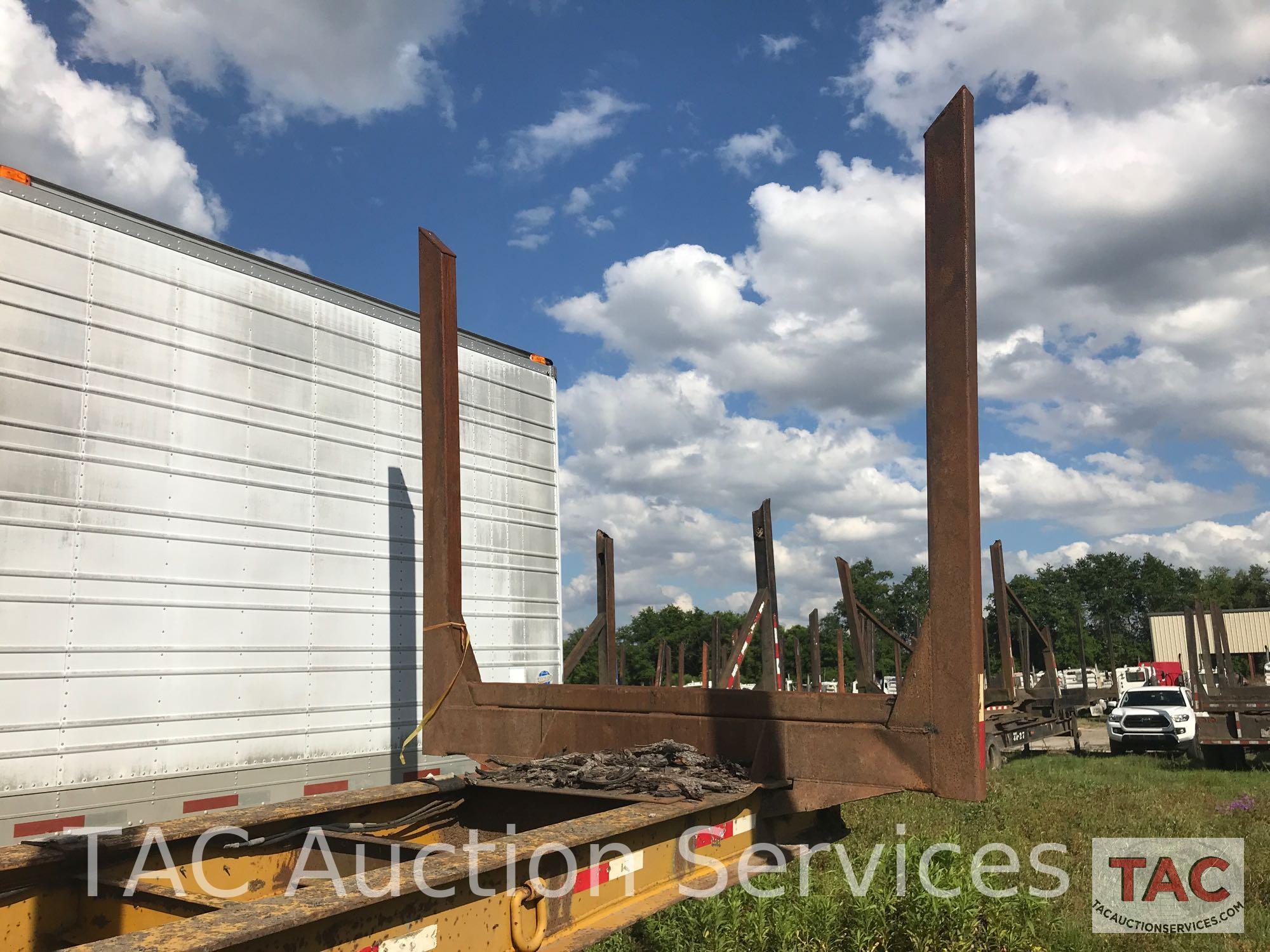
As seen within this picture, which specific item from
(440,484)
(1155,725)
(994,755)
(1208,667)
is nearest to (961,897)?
(440,484)

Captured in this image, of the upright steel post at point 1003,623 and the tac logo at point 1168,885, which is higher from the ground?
the upright steel post at point 1003,623

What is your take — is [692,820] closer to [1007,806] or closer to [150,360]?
[150,360]

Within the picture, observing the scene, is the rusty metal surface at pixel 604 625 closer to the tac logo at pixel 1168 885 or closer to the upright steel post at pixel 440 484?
the upright steel post at pixel 440 484

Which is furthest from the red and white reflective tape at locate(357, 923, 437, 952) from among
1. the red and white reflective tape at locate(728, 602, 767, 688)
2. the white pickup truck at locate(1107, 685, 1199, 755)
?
the white pickup truck at locate(1107, 685, 1199, 755)

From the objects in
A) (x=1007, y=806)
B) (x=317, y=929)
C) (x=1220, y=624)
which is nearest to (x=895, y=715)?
(x=317, y=929)

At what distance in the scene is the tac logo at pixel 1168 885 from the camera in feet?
18.3

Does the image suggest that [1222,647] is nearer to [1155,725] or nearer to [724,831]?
[1155,725]

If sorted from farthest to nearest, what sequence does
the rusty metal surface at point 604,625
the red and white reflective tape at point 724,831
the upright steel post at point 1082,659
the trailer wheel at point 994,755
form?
the upright steel post at point 1082,659 → the trailer wheel at point 994,755 → the rusty metal surface at point 604,625 → the red and white reflective tape at point 724,831

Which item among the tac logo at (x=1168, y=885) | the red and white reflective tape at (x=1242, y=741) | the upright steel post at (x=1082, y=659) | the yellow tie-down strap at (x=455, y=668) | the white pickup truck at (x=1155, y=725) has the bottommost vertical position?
the white pickup truck at (x=1155, y=725)

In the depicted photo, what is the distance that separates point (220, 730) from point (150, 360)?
205cm

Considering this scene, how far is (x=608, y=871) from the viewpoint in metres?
2.99

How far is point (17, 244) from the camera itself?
4.57 meters

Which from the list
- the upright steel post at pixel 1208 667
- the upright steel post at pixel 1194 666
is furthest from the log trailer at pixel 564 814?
the upright steel post at pixel 1208 667

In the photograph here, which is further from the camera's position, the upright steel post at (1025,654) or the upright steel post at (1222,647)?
the upright steel post at (1025,654)
